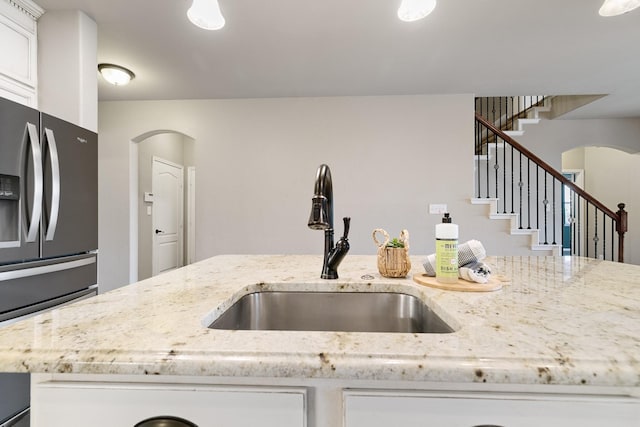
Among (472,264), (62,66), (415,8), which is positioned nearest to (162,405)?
(472,264)

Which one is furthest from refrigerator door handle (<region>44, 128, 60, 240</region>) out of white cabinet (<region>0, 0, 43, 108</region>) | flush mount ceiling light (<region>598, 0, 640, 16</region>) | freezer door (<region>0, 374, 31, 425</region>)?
flush mount ceiling light (<region>598, 0, 640, 16</region>)

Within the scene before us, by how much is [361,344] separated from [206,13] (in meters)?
1.53

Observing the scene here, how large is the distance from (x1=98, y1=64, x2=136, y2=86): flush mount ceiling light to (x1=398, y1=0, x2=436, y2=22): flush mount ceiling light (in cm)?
277

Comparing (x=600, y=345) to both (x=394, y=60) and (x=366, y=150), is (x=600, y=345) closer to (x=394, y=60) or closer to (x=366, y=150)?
(x=394, y=60)

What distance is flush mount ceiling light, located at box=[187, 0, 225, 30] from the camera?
1388 millimetres

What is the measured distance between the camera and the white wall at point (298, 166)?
12.5 feet

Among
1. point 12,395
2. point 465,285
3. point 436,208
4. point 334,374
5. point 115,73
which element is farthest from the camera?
point 436,208

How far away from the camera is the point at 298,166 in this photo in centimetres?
393

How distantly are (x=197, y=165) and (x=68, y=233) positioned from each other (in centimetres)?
225

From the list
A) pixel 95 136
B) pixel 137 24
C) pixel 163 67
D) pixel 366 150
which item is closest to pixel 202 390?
pixel 95 136

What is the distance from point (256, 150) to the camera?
3.96 metres

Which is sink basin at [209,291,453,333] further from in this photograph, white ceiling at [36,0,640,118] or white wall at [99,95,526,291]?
white wall at [99,95,526,291]

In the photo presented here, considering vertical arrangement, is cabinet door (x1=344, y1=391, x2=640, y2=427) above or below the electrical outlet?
below

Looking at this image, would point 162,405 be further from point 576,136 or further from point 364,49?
point 576,136
